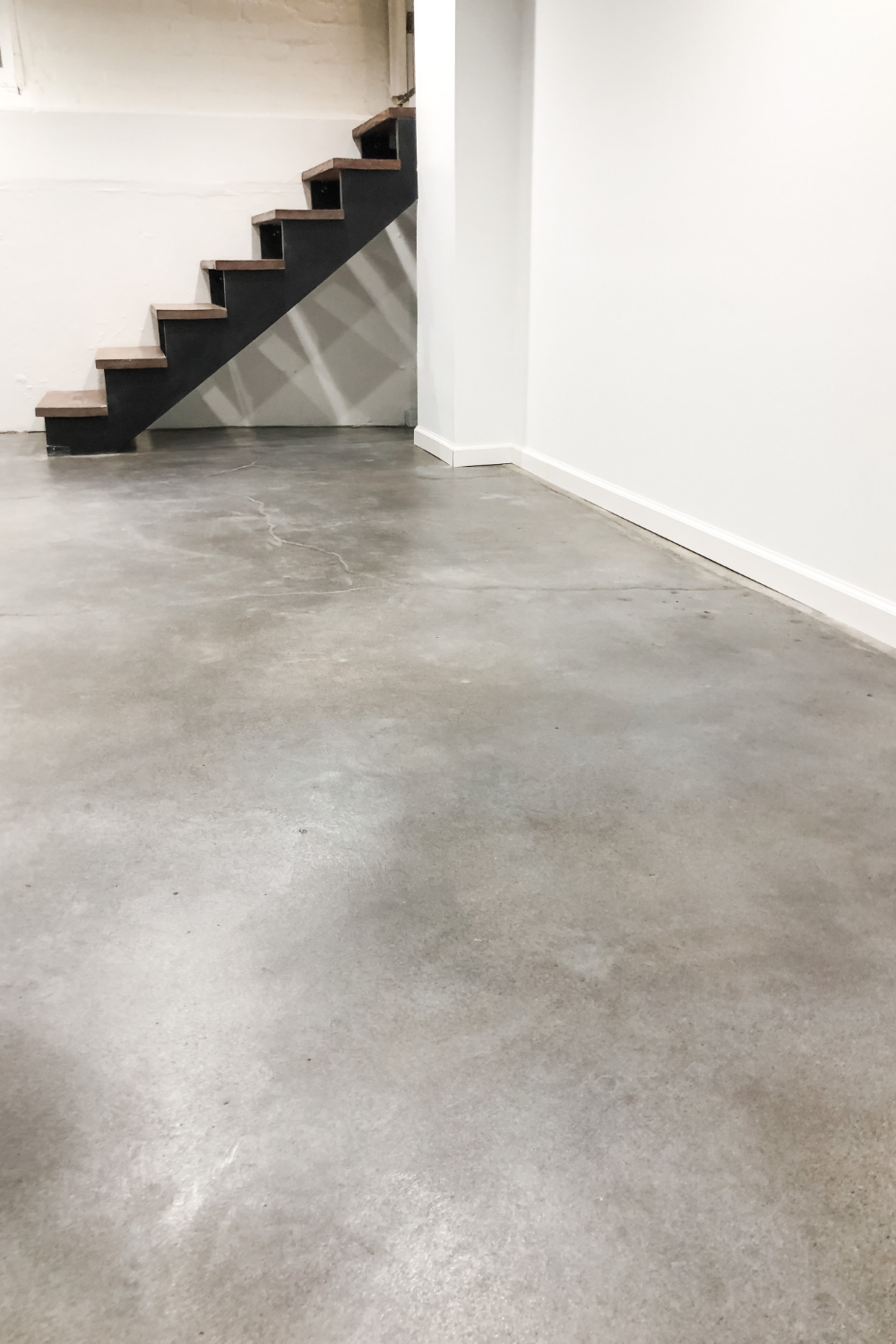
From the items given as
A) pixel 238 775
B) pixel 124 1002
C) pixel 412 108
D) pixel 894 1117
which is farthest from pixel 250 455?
pixel 894 1117

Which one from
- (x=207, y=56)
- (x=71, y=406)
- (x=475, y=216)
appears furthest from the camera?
(x=207, y=56)

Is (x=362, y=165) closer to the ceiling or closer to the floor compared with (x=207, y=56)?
closer to the floor

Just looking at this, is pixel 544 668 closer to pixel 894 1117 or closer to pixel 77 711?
pixel 77 711

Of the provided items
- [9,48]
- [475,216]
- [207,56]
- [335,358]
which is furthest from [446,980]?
[9,48]

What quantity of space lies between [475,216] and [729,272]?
163 centimetres

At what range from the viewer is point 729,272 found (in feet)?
8.83

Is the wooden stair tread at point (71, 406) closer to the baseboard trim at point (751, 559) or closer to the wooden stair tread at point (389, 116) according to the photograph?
the wooden stair tread at point (389, 116)

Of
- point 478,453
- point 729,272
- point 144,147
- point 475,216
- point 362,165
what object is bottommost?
point 478,453

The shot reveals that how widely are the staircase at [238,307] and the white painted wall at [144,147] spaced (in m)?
0.69

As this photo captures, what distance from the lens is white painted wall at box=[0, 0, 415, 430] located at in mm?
4832

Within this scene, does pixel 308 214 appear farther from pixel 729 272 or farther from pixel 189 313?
pixel 729 272

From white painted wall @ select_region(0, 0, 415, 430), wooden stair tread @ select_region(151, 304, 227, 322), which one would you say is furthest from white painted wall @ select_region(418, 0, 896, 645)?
white painted wall @ select_region(0, 0, 415, 430)

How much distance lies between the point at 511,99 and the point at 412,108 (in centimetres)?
59

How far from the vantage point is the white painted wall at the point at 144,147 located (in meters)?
4.83
